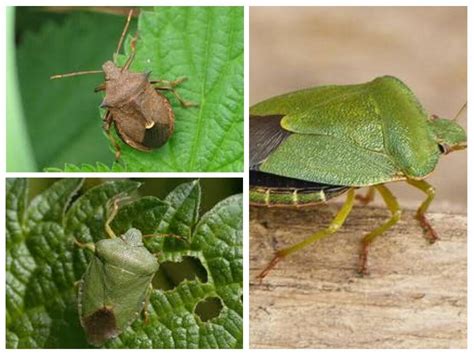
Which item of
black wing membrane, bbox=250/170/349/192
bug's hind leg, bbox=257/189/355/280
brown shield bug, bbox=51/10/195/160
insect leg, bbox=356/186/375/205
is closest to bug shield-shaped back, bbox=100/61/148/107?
brown shield bug, bbox=51/10/195/160

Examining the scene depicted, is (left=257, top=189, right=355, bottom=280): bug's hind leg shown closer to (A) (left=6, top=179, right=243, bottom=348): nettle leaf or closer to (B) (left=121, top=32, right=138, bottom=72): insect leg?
(A) (left=6, top=179, right=243, bottom=348): nettle leaf

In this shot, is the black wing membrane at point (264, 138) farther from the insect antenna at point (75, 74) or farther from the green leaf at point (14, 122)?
the green leaf at point (14, 122)

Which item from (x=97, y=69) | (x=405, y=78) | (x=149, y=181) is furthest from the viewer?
(x=405, y=78)

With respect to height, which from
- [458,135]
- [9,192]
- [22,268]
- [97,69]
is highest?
[97,69]

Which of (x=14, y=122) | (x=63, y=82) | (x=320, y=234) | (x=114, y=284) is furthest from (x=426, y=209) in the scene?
(x=14, y=122)

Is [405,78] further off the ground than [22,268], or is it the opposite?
[405,78]

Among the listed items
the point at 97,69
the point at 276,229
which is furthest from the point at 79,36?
the point at 276,229

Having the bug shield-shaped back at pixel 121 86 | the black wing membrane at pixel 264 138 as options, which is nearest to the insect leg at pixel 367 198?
the black wing membrane at pixel 264 138

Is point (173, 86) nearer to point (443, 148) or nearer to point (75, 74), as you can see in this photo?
point (75, 74)

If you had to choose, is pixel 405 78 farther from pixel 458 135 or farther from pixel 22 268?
pixel 22 268
